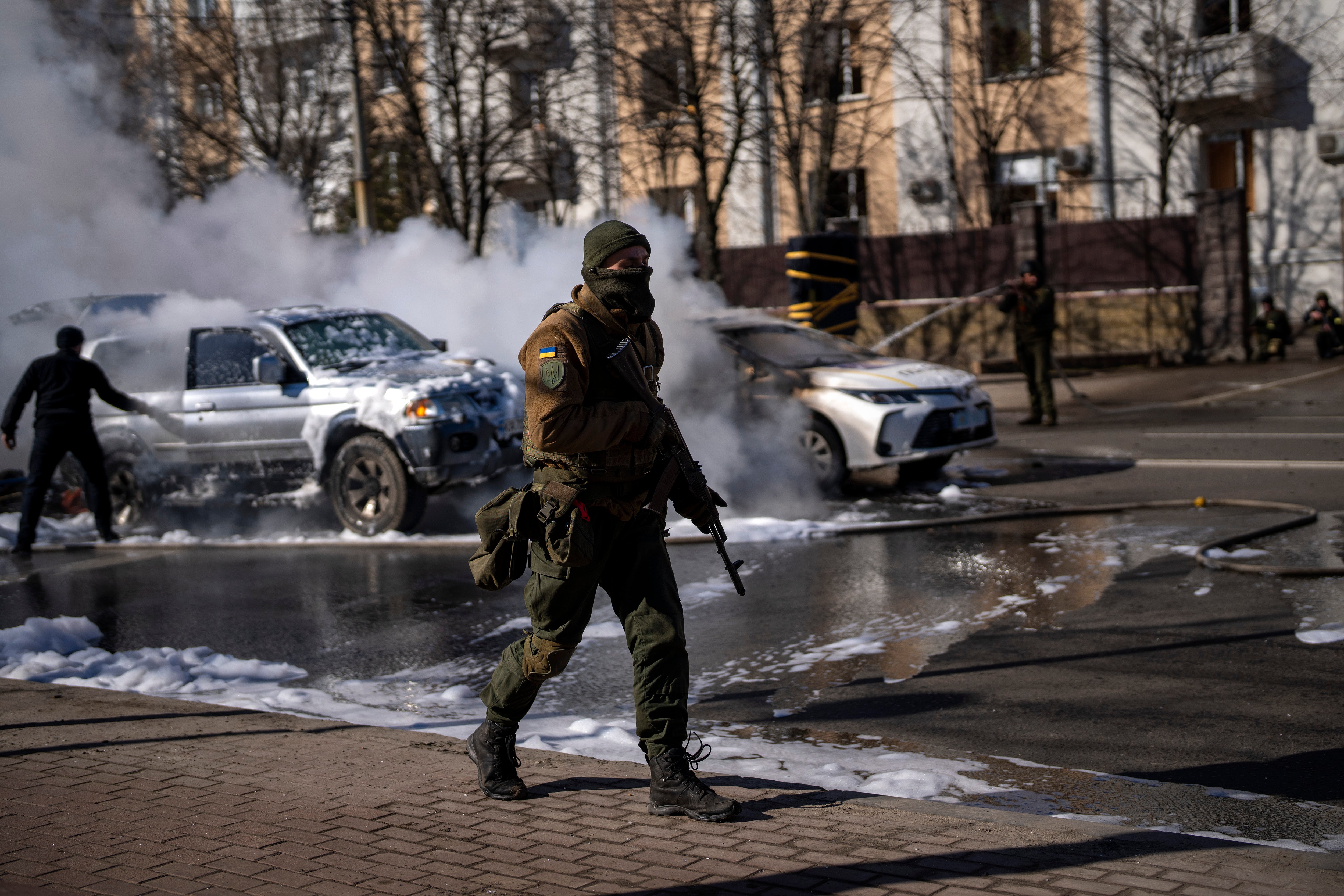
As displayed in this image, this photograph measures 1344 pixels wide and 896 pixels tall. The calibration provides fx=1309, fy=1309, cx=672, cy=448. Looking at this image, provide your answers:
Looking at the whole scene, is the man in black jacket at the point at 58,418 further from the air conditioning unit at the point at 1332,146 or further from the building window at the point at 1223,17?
the building window at the point at 1223,17

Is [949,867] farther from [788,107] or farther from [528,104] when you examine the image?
[528,104]

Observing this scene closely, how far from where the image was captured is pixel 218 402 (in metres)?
10.8

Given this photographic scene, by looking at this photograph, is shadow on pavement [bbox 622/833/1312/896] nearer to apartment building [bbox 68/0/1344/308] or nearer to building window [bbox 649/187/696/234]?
apartment building [bbox 68/0/1344/308]

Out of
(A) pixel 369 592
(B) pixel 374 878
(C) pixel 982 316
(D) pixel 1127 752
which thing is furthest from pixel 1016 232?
(B) pixel 374 878

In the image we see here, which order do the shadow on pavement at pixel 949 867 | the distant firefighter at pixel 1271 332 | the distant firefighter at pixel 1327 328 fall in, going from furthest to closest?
1. the distant firefighter at pixel 1271 332
2. the distant firefighter at pixel 1327 328
3. the shadow on pavement at pixel 949 867

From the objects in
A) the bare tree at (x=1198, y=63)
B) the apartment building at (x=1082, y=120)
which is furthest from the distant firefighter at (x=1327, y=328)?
the bare tree at (x=1198, y=63)

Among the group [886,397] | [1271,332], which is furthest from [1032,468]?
[1271,332]

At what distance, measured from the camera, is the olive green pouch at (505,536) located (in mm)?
4164

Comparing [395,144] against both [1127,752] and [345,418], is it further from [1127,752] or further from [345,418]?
[1127,752]

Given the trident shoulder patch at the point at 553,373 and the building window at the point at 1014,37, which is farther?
the building window at the point at 1014,37

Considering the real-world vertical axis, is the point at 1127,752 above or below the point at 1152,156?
below

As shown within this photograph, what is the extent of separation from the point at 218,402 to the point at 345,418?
4.43 feet

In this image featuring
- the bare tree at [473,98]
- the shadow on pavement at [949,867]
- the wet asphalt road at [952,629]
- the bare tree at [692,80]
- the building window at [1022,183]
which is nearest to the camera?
A: the shadow on pavement at [949,867]

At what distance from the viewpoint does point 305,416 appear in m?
10.3
